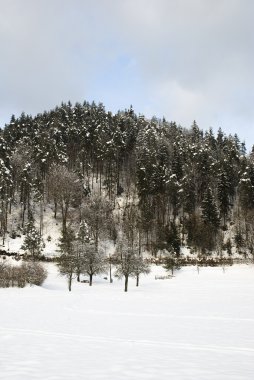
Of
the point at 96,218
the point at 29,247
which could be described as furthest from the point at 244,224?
the point at 29,247

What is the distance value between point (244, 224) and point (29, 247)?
47.1 metres

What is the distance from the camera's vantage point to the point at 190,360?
1075cm

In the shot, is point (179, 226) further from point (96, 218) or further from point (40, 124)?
point (40, 124)

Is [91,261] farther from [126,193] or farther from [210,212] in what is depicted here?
[126,193]

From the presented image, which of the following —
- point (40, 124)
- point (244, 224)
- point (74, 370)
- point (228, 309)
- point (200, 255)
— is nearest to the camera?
point (74, 370)

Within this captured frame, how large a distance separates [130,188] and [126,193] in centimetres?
394

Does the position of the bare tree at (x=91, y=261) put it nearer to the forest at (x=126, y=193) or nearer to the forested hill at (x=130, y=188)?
the forest at (x=126, y=193)

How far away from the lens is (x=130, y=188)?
332 ft

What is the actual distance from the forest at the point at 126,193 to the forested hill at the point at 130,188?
0.77ft

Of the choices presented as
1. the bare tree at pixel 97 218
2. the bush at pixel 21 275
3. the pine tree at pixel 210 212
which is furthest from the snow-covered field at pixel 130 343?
the pine tree at pixel 210 212

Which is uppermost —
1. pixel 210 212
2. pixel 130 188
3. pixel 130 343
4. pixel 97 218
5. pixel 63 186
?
pixel 130 188

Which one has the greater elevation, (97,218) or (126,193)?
(126,193)

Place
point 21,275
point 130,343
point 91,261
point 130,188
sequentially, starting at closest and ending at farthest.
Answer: point 130,343
point 21,275
point 91,261
point 130,188

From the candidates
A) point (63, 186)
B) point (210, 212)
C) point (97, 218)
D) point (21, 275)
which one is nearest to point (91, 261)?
point (21, 275)
